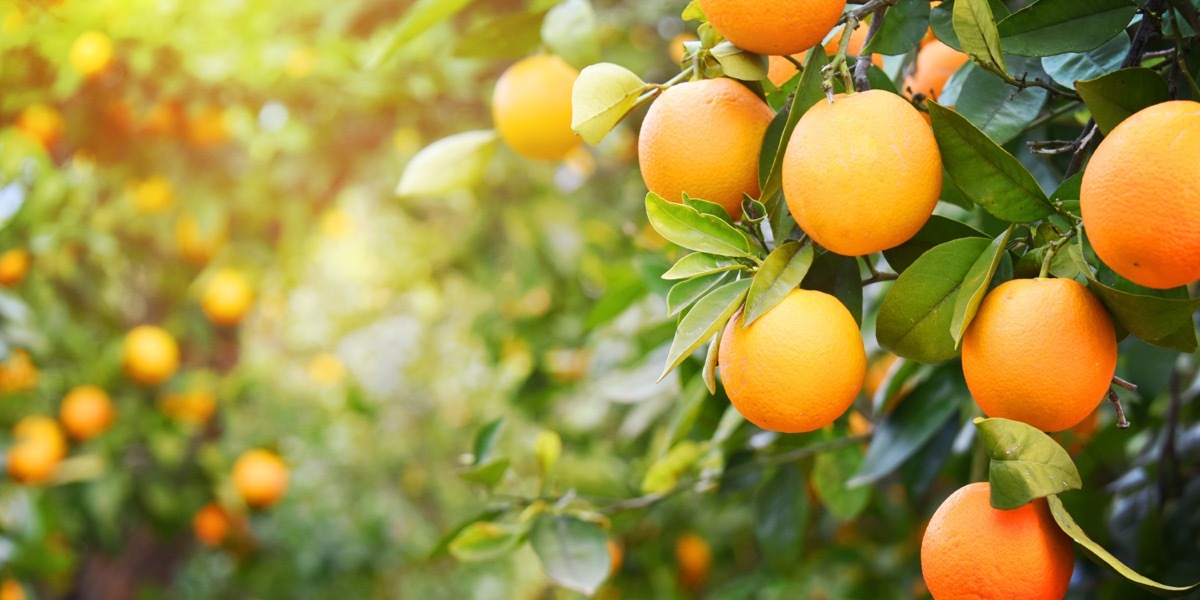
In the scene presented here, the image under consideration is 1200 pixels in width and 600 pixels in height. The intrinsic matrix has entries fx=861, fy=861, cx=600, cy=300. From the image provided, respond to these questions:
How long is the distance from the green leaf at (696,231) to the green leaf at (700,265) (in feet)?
0.05

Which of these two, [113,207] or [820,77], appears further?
[113,207]

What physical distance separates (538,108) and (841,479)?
0.47 meters

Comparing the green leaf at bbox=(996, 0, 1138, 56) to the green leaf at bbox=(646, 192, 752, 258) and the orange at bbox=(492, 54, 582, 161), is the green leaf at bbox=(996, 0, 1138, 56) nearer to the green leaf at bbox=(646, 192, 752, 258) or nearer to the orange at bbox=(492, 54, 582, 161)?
the green leaf at bbox=(646, 192, 752, 258)

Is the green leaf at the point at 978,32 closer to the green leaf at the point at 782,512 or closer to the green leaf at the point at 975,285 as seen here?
the green leaf at the point at 975,285

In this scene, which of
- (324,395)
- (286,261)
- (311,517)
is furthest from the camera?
(324,395)

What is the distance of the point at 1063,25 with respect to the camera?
0.40 meters

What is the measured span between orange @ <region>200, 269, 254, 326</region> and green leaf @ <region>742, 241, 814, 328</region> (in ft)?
4.77

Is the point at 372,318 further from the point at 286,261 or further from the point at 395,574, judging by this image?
the point at 286,261

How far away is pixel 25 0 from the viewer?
54.0 inches

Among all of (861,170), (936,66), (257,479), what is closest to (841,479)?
(936,66)

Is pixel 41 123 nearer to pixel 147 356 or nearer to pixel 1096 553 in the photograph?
pixel 147 356

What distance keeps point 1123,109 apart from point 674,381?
22.7 inches

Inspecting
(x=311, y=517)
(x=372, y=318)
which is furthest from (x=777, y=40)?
(x=372, y=318)

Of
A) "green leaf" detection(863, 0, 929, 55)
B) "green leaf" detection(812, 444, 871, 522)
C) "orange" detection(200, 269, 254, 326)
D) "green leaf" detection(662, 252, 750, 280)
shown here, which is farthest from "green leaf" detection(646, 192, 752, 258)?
"orange" detection(200, 269, 254, 326)
